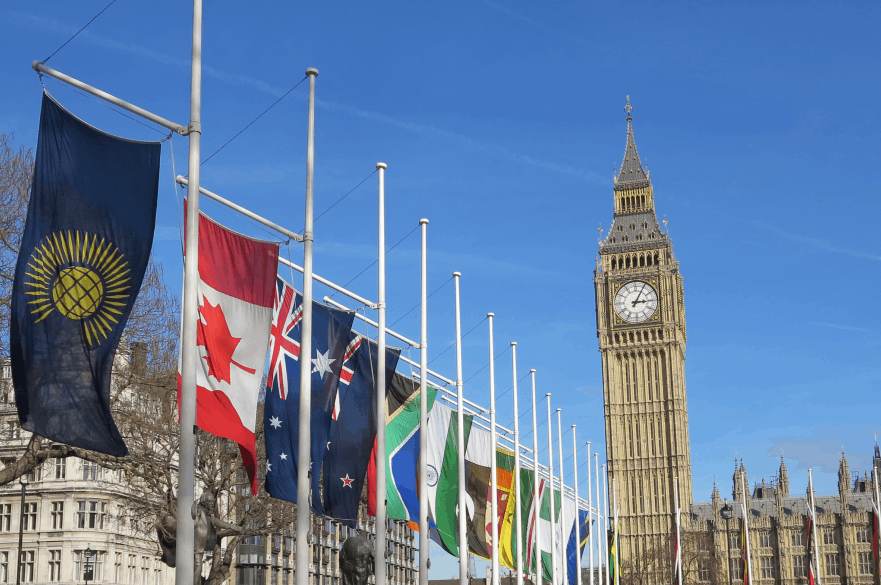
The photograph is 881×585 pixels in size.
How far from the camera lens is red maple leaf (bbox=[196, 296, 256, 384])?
2425 cm

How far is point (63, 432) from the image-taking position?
1958 cm

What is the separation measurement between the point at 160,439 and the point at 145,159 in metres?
25.6

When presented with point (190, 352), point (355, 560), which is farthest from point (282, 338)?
point (190, 352)

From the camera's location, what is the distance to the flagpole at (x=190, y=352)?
21234 millimetres

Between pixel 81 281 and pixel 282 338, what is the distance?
10.4m

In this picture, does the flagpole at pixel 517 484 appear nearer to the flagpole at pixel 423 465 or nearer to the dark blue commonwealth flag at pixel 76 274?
the flagpole at pixel 423 465

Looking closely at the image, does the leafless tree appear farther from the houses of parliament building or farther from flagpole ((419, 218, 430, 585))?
the houses of parliament building

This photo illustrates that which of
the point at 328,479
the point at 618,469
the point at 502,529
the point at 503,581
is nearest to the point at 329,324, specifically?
the point at 328,479

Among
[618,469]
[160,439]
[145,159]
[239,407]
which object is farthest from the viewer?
[618,469]

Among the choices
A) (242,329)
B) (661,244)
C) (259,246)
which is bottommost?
(242,329)

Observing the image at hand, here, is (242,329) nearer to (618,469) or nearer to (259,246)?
(259,246)

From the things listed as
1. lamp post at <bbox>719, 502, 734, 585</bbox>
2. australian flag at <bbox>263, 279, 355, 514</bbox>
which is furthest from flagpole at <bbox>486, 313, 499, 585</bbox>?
lamp post at <bbox>719, 502, 734, 585</bbox>

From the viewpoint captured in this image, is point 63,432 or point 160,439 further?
point 160,439

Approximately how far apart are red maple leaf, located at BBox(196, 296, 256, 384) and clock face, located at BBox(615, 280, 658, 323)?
12014cm
